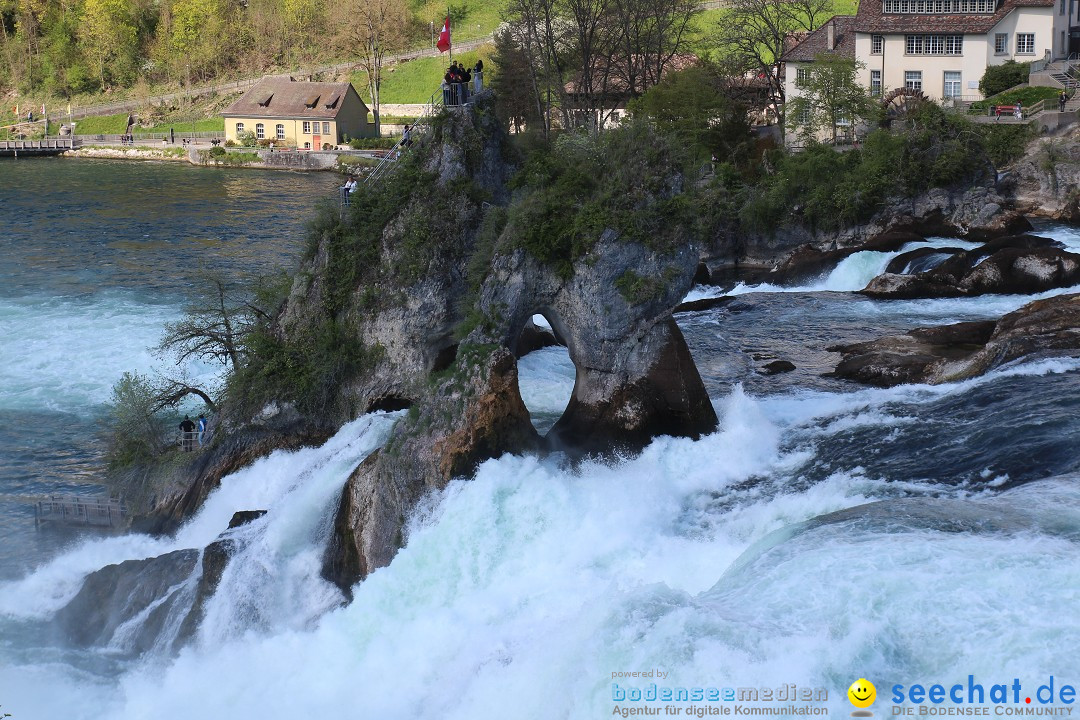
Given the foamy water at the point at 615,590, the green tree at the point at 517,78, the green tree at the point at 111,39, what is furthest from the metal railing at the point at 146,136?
the foamy water at the point at 615,590

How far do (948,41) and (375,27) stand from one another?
67.7m

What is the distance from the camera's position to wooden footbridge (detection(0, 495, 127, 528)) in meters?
29.9

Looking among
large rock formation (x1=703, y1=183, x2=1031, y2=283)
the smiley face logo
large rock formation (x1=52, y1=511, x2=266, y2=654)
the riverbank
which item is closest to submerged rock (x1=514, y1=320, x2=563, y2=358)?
large rock formation (x1=52, y1=511, x2=266, y2=654)

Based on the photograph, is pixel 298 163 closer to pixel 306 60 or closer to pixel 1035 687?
pixel 306 60

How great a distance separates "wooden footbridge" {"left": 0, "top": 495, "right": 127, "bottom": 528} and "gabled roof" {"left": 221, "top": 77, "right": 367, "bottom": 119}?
3075 inches

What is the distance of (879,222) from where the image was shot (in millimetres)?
51312

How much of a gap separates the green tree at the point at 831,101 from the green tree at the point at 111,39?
93.2 meters

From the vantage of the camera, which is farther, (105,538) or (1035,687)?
(105,538)

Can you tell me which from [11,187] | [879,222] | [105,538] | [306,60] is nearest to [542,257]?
[105,538]

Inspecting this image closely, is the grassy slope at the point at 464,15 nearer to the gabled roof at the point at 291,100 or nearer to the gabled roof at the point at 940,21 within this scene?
the gabled roof at the point at 291,100

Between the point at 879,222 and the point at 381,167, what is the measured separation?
2651 cm

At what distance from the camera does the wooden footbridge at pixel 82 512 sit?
29.9 m

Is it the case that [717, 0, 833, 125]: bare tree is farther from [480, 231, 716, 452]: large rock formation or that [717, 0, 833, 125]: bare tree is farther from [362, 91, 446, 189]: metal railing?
[480, 231, 716, 452]: large rock formation

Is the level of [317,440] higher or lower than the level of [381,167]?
lower
